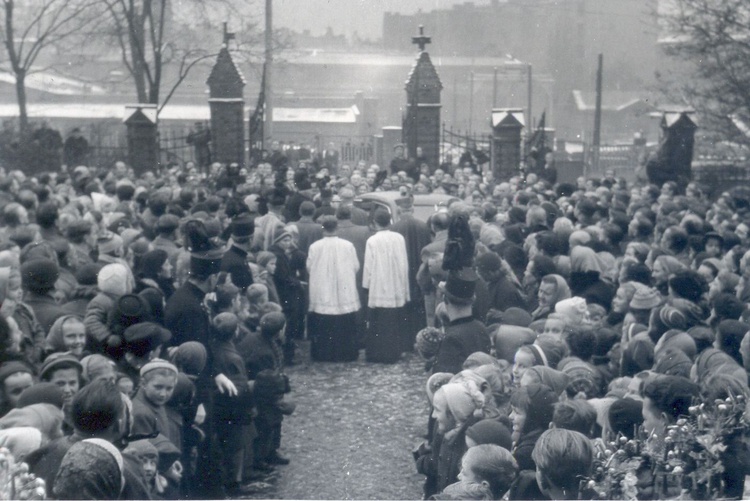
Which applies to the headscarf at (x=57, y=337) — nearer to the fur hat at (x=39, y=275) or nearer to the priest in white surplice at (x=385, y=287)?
the fur hat at (x=39, y=275)

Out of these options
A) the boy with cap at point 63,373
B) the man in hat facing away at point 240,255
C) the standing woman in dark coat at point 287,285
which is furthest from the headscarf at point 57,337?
the standing woman in dark coat at point 287,285

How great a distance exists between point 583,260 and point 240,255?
311 centimetres

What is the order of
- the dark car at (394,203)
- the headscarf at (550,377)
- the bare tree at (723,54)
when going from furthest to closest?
the bare tree at (723,54) < the dark car at (394,203) < the headscarf at (550,377)

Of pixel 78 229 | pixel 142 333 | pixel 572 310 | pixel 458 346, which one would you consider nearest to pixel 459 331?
pixel 458 346

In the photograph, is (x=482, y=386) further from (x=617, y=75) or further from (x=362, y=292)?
(x=617, y=75)

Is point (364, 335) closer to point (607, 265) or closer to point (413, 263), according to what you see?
point (413, 263)

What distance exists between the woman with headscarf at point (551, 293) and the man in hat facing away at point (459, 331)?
31.4 inches

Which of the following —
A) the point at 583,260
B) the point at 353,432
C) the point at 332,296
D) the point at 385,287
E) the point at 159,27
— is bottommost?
the point at 353,432

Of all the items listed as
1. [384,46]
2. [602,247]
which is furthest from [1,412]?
[384,46]

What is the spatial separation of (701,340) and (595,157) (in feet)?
91.6

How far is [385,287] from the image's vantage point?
428 inches

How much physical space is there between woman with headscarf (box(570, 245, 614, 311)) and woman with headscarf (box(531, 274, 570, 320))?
21.7 inches

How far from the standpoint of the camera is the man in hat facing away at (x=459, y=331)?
23.5ft

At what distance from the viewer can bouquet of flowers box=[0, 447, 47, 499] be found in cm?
354
